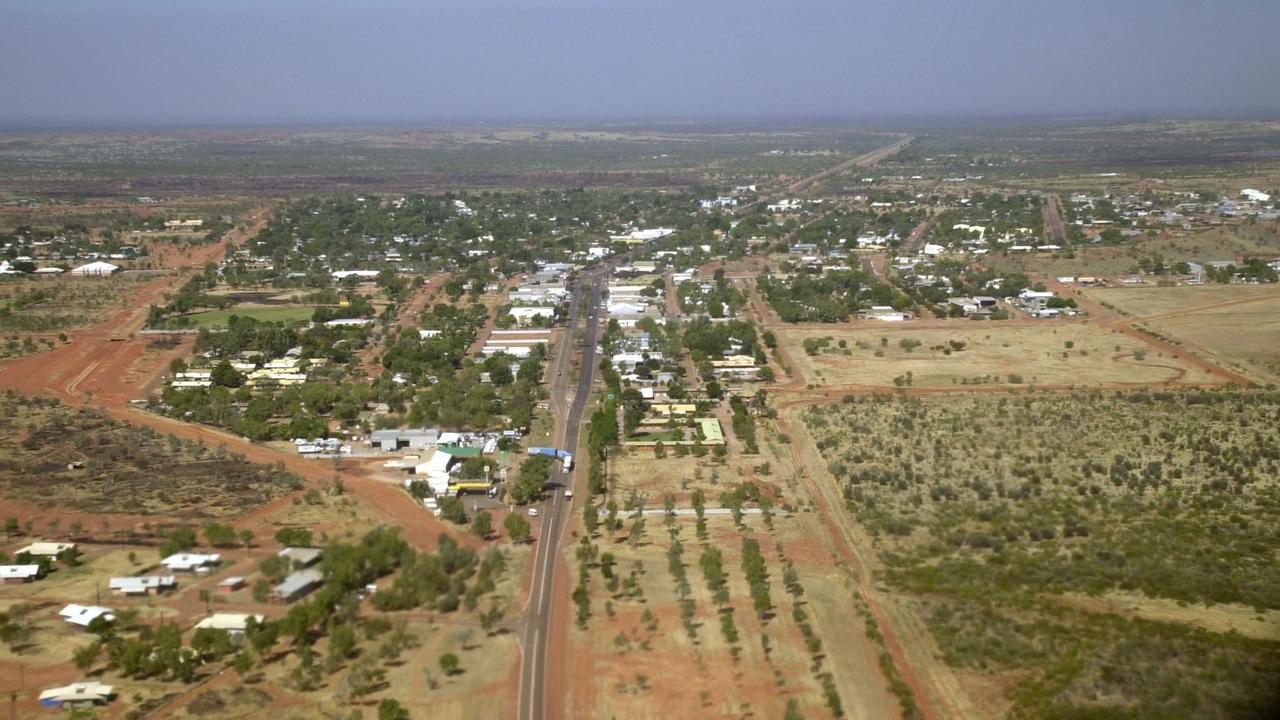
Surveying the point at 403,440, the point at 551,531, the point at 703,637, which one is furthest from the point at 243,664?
the point at 403,440

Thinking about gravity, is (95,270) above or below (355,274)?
above

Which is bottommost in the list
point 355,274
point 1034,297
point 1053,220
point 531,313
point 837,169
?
point 531,313

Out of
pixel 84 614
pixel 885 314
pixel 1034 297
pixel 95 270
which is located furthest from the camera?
pixel 95 270

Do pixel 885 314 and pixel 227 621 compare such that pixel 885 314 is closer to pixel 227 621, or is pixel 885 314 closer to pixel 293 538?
pixel 293 538

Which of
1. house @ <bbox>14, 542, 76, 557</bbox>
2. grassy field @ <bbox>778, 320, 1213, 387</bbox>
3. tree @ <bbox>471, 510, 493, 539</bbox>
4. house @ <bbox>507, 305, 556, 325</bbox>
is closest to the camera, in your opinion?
house @ <bbox>14, 542, 76, 557</bbox>

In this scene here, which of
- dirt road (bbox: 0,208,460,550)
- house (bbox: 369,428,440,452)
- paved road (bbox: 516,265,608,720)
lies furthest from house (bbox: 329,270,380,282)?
house (bbox: 369,428,440,452)

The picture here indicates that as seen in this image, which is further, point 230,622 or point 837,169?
point 837,169

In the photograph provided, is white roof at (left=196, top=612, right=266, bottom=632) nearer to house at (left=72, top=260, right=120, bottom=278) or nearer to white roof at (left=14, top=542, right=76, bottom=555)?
white roof at (left=14, top=542, right=76, bottom=555)
